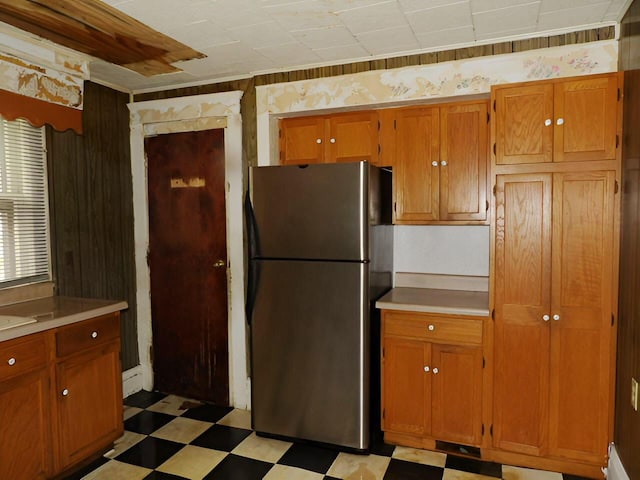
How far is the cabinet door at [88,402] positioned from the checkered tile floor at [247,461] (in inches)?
6.0

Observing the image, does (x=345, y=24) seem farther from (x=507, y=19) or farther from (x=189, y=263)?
(x=189, y=263)

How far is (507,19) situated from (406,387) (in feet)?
6.82

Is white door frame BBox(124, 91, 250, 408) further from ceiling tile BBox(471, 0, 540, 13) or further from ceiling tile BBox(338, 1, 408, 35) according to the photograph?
ceiling tile BBox(471, 0, 540, 13)

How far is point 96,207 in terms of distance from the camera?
10.4 feet

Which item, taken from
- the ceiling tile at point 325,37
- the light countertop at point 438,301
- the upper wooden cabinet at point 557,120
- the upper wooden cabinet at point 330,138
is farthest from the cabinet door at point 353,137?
the light countertop at point 438,301

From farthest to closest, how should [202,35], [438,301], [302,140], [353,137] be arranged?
[302,140] → [353,137] → [438,301] → [202,35]

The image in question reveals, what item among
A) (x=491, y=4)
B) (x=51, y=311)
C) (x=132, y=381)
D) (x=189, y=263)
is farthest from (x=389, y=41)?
(x=132, y=381)

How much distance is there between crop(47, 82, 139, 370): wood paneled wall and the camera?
2.90 metres

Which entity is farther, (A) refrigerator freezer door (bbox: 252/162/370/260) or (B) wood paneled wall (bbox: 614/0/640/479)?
(A) refrigerator freezer door (bbox: 252/162/370/260)

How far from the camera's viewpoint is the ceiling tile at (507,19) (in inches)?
84.3

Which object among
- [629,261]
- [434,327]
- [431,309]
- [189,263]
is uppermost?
[629,261]

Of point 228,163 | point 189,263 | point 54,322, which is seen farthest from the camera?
point 189,263

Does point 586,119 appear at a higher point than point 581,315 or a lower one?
higher

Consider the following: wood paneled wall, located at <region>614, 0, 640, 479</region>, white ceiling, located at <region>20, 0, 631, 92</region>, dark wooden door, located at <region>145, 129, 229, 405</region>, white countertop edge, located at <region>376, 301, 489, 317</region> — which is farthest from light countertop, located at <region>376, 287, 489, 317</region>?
white ceiling, located at <region>20, 0, 631, 92</region>
